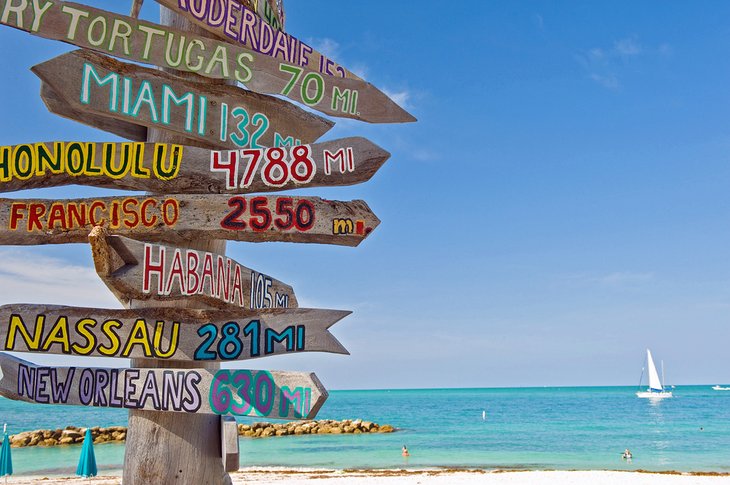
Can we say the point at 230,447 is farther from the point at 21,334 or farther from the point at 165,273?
the point at 21,334

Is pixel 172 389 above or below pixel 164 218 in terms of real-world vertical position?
below

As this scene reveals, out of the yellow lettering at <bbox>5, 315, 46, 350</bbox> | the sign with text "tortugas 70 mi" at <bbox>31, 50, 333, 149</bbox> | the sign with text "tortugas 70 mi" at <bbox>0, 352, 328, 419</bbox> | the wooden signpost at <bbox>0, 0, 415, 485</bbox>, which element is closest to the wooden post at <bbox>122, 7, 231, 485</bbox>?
the wooden signpost at <bbox>0, 0, 415, 485</bbox>

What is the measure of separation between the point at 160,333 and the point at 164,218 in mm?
848

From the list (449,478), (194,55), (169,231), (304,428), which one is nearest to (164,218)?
(169,231)

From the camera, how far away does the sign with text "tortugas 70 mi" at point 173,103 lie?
5129 mm

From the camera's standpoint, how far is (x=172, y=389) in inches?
193

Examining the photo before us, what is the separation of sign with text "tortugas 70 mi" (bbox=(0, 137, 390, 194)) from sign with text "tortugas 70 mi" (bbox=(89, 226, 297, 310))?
67 centimetres

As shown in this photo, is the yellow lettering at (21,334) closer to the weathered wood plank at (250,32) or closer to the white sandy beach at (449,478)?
the weathered wood plank at (250,32)

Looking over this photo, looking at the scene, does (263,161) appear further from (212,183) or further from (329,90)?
(329,90)

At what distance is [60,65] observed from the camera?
5.07 meters

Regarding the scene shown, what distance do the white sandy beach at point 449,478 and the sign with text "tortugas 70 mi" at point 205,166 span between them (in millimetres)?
15995

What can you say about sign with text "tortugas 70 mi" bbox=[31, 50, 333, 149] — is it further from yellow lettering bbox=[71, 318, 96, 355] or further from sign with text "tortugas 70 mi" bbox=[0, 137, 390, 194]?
yellow lettering bbox=[71, 318, 96, 355]

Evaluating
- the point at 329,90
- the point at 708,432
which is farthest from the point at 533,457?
the point at 329,90

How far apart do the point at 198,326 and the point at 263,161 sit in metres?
1.35
